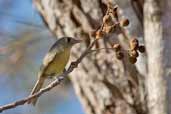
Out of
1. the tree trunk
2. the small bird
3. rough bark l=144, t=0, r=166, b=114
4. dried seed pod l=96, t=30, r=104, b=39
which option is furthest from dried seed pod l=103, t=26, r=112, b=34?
the tree trunk

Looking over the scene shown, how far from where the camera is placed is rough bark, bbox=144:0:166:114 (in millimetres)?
1769

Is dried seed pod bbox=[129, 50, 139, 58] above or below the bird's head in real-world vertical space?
below

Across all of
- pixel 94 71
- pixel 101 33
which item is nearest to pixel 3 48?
pixel 94 71

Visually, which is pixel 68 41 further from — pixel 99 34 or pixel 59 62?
pixel 99 34

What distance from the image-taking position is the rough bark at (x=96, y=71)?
7.79 feet

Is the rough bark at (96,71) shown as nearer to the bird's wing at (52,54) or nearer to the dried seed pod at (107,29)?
the bird's wing at (52,54)

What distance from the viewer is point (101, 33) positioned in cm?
110

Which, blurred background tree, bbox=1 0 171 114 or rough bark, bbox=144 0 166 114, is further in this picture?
blurred background tree, bbox=1 0 171 114

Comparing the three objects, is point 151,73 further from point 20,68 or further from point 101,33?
point 20,68

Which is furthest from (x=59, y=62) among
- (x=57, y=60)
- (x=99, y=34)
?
(x=99, y=34)

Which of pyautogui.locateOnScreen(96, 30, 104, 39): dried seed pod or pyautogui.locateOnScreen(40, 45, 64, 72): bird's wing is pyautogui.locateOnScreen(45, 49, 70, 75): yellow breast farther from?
pyautogui.locateOnScreen(96, 30, 104, 39): dried seed pod

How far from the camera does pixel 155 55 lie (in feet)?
5.92

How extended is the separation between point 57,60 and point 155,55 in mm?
429

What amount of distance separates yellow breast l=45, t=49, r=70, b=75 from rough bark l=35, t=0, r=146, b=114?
81cm
